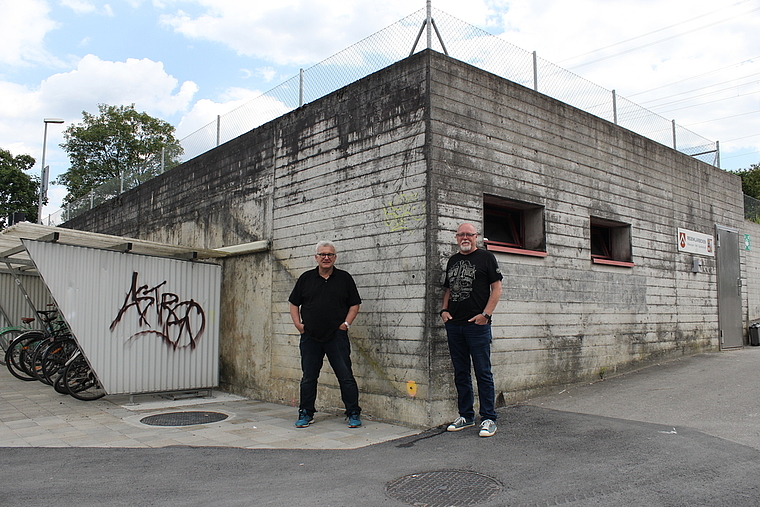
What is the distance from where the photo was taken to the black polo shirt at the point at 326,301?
6035 mm

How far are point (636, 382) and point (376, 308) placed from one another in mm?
3671

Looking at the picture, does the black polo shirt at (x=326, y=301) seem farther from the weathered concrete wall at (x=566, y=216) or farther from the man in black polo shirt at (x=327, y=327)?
the weathered concrete wall at (x=566, y=216)

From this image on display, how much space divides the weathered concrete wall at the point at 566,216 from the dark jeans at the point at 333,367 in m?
1.01

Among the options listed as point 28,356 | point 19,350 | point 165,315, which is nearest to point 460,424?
point 165,315

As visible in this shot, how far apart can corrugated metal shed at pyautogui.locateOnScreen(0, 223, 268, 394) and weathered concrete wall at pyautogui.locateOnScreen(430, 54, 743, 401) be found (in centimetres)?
329

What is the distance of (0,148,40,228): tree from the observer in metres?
33.0

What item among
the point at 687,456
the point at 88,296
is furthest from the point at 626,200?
the point at 88,296

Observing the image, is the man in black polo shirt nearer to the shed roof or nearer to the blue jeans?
the blue jeans

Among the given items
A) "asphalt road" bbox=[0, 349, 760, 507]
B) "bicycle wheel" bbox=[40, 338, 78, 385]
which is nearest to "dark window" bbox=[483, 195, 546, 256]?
"asphalt road" bbox=[0, 349, 760, 507]

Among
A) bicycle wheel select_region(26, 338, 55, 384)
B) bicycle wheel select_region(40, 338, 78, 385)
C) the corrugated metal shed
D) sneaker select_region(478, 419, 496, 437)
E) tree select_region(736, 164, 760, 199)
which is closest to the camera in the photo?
sneaker select_region(478, 419, 496, 437)

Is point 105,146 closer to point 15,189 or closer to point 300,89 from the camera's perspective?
point 15,189

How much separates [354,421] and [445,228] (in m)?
2.18

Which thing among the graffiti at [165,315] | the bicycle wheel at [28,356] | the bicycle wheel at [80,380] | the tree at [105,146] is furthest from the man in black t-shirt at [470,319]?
the tree at [105,146]

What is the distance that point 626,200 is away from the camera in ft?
27.9
